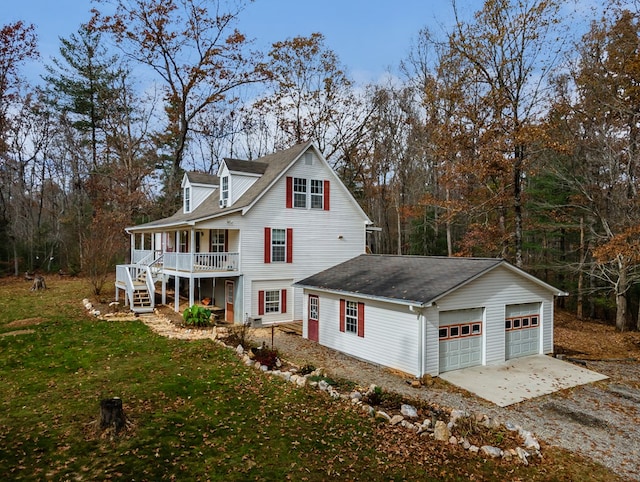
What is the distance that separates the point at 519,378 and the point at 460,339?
6.45 feet

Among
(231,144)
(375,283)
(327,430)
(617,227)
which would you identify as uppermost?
(231,144)

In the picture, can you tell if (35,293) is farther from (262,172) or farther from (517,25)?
(517,25)

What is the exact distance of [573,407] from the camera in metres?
10.1

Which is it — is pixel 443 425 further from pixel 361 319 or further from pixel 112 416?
pixel 361 319

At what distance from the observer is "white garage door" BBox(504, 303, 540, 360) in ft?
45.7

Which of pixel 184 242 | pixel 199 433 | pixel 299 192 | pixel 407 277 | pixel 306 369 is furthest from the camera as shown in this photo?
pixel 184 242

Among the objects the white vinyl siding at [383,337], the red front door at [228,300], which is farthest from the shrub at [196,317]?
the white vinyl siding at [383,337]

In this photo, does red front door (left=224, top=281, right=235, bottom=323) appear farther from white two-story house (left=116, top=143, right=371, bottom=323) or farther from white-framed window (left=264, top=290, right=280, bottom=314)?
white-framed window (left=264, top=290, right=280, bottom=314)

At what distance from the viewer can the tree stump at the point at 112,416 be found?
6.96 metres

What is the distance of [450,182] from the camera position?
2311 cm

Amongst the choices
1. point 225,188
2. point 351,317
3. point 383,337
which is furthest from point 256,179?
point 383,337

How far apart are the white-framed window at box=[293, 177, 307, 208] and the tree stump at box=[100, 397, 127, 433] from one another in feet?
45.9

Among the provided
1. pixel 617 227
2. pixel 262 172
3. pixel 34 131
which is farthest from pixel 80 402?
pixel 34 131

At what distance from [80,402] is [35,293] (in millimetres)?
19728
